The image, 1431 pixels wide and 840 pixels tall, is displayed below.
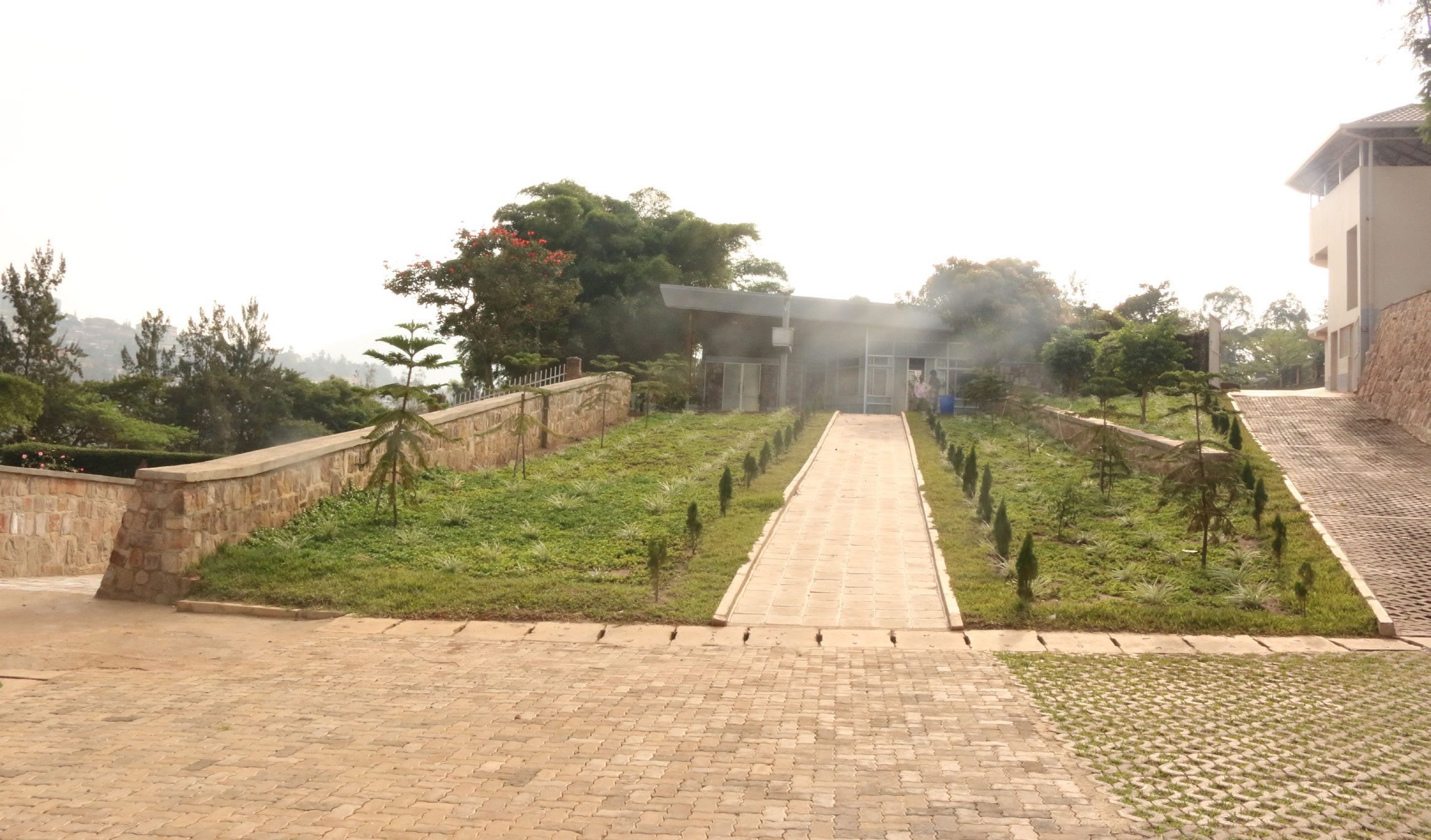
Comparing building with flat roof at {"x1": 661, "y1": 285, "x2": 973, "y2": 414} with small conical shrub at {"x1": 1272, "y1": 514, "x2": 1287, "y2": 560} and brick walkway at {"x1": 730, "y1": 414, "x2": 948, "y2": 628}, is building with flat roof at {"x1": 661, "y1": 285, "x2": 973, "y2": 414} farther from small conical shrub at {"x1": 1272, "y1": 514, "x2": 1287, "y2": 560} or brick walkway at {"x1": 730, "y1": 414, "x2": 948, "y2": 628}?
small conical shrub at {"x1": 1272, "y1": 514, "x2": 1287, "y2": 560}

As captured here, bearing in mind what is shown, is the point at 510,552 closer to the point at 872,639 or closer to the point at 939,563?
the point at 872,639

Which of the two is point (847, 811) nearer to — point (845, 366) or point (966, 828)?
point (966, 828)

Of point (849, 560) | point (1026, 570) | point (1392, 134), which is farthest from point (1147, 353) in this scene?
point (1026, 570)

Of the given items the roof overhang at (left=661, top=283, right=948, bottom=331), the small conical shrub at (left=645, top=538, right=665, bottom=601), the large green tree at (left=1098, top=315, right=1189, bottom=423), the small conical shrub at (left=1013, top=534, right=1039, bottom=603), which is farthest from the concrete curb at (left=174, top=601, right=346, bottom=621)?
the roof overhang at (left=661, top=283, right=948, bottom=331)

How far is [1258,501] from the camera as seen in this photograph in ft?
39.0

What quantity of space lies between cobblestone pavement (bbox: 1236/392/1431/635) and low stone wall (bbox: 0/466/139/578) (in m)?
15.7

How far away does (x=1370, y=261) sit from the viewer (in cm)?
2344

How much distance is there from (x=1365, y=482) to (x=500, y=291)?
19408mm

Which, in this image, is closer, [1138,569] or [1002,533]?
[1138,569]

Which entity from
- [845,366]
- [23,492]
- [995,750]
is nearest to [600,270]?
[845,366]

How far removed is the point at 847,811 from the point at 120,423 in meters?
29.3

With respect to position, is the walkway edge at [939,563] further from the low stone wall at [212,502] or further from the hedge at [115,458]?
the hedge at [115,458]

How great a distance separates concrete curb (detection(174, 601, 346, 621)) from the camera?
9602 mm

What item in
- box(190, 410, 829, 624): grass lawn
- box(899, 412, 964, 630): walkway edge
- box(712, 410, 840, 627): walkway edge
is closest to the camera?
box(899, 412, 964, 630): walkway edge
